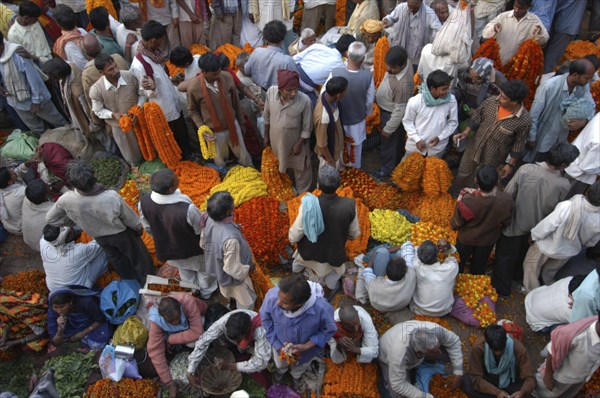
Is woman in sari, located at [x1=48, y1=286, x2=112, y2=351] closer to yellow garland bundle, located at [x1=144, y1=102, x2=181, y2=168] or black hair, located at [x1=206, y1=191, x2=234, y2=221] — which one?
black hair, located at [x1=206, y1=191, x2=234, y2=221]

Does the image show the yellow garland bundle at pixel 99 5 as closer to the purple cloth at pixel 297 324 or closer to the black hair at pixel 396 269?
the purple cloth at pixel 297 324

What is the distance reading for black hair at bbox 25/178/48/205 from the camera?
494cm

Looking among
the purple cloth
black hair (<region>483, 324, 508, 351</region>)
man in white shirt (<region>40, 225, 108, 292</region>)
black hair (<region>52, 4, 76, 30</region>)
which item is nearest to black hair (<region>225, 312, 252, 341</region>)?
the purple cloth

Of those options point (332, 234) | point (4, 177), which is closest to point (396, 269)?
point (332, 234)

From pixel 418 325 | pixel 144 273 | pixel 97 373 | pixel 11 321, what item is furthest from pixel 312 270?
pixel 11 321

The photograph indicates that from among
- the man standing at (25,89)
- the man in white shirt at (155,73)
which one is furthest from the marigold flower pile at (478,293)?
the man standing at (25,89)

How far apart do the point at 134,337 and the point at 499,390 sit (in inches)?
128

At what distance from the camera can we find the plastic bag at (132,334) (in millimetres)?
4492

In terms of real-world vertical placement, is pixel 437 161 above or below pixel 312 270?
above

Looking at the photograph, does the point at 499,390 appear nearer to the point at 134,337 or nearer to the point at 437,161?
the point at 437,161

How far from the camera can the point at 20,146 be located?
21.1 ft

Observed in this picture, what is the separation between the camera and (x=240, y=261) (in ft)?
13.9

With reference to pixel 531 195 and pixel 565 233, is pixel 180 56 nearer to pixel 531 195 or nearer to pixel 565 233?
pixel 531 195

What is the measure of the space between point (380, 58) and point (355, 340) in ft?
12.3
